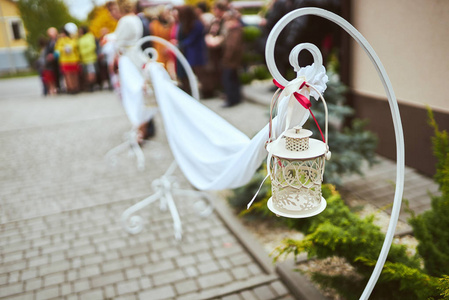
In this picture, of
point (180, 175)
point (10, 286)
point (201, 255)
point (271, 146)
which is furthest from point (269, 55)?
point (180, 175)

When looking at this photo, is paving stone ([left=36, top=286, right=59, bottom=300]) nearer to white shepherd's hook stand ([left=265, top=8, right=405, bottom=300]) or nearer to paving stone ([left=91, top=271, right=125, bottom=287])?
paving stone ([left=91, top=271, right=125, bottom=287])

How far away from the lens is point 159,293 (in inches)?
143

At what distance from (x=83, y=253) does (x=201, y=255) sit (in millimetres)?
1189

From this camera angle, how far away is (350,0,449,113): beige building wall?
5.00m

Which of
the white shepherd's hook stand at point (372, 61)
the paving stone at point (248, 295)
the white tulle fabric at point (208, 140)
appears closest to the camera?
the white shepherd's hook stand at point (372, 61)

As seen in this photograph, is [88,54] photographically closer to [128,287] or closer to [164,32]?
[164,32]

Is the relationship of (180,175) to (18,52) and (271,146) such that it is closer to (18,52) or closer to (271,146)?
(271,146)

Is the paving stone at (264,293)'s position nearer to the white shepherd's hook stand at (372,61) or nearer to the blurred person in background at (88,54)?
the white shepherd's hook stand at (372,61)

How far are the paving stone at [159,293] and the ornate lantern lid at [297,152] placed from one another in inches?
80.8

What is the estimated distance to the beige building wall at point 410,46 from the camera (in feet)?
16.4

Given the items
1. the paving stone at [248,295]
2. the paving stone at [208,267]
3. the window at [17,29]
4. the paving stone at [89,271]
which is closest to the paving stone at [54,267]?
the paving stone at [89,271]

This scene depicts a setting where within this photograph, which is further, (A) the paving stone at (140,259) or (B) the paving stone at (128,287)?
(A) the paving stone at (140,259)

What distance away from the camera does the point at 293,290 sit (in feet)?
11.4

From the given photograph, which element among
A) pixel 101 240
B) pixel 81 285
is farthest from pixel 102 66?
pixel 81 285
